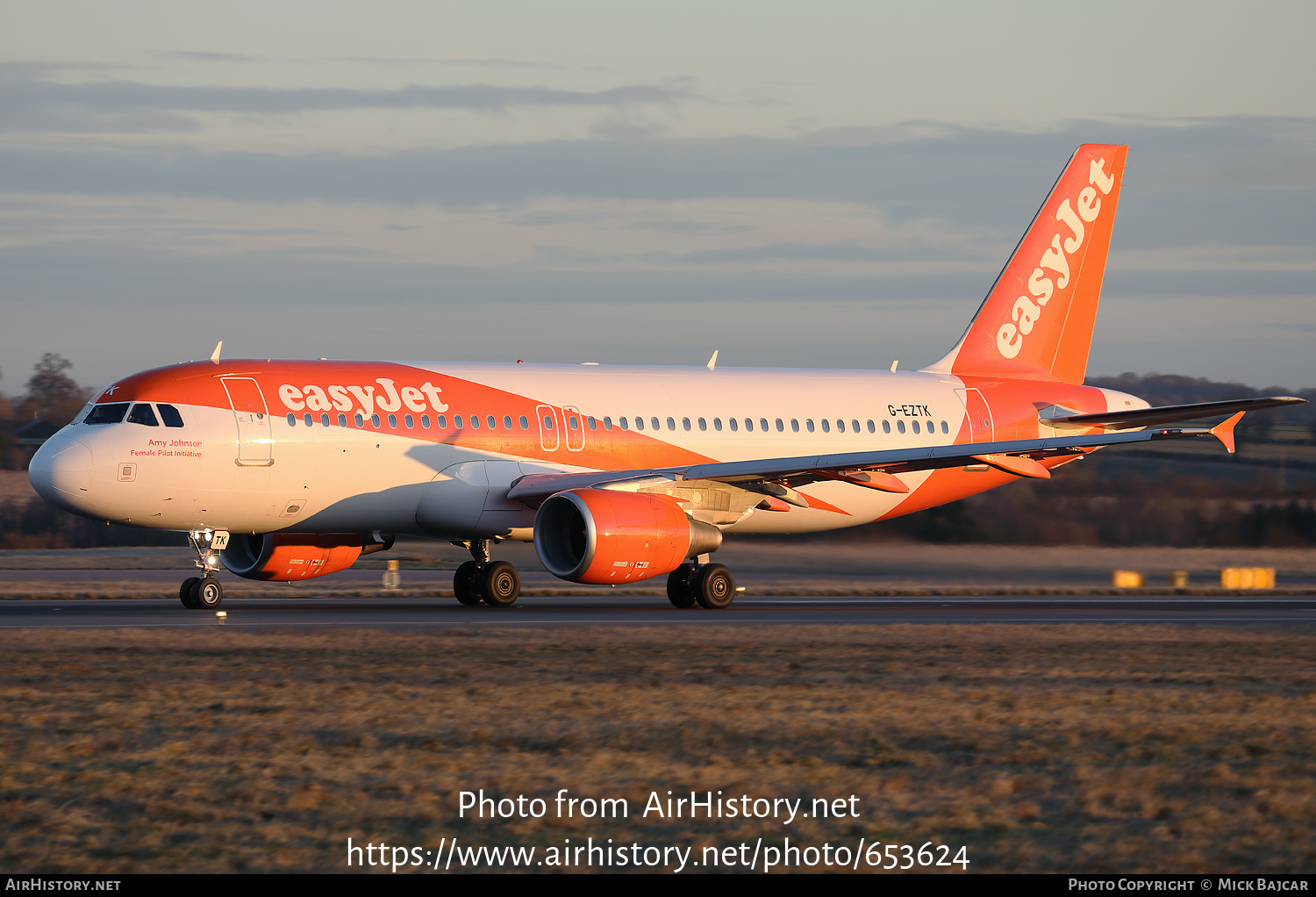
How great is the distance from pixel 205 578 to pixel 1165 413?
18113 millimetres

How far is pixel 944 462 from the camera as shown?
27359 millimetres

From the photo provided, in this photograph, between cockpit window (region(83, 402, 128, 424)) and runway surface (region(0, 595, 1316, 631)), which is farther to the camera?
cockpit window (region(83, 402, 128, 424))

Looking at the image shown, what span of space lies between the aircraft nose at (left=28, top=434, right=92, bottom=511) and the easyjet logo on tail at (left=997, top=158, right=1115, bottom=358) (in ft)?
63.9

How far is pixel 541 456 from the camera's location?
27.4 metres

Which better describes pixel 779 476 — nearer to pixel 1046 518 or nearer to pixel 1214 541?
pixel 1046 518

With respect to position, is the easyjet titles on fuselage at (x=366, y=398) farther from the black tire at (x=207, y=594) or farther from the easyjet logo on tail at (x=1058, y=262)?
the easyjet logo on tail at (x=1058, y=262)

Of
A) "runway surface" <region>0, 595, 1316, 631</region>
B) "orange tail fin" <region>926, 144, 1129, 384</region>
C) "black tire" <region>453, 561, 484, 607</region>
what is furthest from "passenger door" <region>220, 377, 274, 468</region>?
"orange tail fin" <region>926, 144, 1129, 384</region>

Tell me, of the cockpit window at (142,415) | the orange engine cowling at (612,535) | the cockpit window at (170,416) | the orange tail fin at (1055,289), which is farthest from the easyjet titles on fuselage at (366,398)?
the orange tail fin at (1055,289)

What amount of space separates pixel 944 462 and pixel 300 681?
15220mm

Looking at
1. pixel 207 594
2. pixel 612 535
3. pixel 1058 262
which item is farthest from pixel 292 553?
pixel 1058 262

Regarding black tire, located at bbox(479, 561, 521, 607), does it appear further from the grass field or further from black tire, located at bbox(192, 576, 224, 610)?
the grass field

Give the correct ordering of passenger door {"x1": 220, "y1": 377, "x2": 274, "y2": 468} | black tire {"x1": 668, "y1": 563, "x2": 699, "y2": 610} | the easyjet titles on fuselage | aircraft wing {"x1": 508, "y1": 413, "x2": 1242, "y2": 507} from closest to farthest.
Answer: passenger door {"x1": 220, "y1": 377, "x2": 274, "y2": 468} < the easyjet titles on fuselage < aircraft wing {"x1": 508, "y1": 413, "x2": 1242, "y2": 507} < black tire {"x1": 668, "y1": 563, "x2": 699, "y2": 610}

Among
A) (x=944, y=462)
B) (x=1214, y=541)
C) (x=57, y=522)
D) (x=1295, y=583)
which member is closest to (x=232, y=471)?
(x=944, y=462)

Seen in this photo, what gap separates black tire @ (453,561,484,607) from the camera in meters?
27.7
